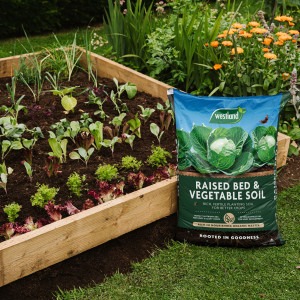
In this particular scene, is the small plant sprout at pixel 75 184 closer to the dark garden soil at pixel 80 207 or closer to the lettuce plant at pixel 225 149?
the dark garden soil at pixel 80 207

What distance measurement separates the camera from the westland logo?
3363mm

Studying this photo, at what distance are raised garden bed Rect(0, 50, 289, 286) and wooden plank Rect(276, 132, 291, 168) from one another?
79cm

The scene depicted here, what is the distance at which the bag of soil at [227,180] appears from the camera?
329 cm

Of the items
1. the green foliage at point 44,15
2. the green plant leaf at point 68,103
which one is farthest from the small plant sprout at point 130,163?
the green foliage at point 44,15

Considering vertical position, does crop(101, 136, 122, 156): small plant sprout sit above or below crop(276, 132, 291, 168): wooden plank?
above

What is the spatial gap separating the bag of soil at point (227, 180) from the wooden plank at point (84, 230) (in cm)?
15

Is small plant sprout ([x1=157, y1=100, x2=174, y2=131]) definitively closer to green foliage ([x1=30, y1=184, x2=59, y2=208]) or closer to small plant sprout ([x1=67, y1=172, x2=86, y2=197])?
small plant sprout ([x1=67, y1=172, x2=86, y2=197])

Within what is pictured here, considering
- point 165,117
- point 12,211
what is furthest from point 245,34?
point 12,211

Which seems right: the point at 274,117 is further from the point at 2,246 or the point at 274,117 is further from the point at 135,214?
the point at 2,246

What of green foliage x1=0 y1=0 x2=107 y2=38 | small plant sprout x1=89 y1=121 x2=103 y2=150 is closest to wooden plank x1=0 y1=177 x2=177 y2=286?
small plant sprout x1=89 y1=121 x2=103 y2=150

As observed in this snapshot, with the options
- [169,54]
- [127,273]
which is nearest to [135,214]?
[127,273]

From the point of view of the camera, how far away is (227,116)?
3367mm

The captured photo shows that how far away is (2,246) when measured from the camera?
2.72 metres

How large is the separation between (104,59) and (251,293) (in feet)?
8.66
